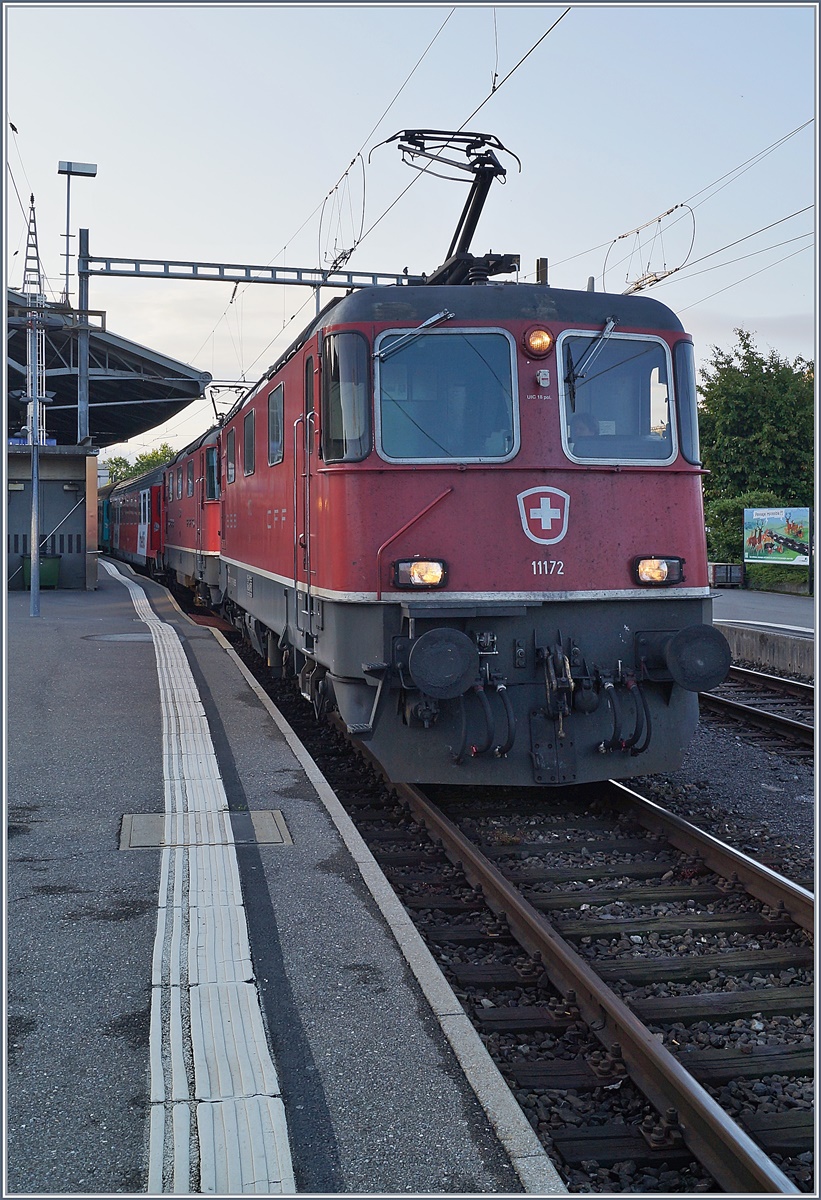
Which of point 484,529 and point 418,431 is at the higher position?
point 418,431

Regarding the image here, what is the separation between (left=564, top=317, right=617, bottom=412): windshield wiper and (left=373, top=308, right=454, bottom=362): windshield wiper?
0.84 metres

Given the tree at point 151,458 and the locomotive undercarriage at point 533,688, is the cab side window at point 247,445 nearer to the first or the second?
the locomotive undercarriage at point 533,688

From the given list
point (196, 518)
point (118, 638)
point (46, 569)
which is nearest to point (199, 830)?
point (118, 638)

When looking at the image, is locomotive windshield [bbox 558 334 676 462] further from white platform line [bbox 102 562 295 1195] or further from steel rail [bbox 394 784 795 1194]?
white platform line [bbox 102 562 295 1195]

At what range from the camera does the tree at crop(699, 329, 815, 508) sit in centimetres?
3319

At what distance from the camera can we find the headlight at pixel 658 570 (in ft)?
22.1

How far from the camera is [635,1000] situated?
437 centimetres

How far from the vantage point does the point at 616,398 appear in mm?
6855

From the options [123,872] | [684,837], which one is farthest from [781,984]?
[123,872]

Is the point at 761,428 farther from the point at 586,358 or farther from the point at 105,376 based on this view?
the point at 586,358

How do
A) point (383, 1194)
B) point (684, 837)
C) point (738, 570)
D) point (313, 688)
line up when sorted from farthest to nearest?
point (738, 570)
point (313, 688)
point (684, 837)
point (383, 1194)

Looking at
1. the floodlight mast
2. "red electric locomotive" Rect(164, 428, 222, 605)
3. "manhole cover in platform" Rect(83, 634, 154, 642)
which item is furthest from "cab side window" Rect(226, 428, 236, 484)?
the floodlight mast

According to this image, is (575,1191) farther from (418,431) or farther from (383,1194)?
(418,431)

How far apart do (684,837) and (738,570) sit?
2362 cm
